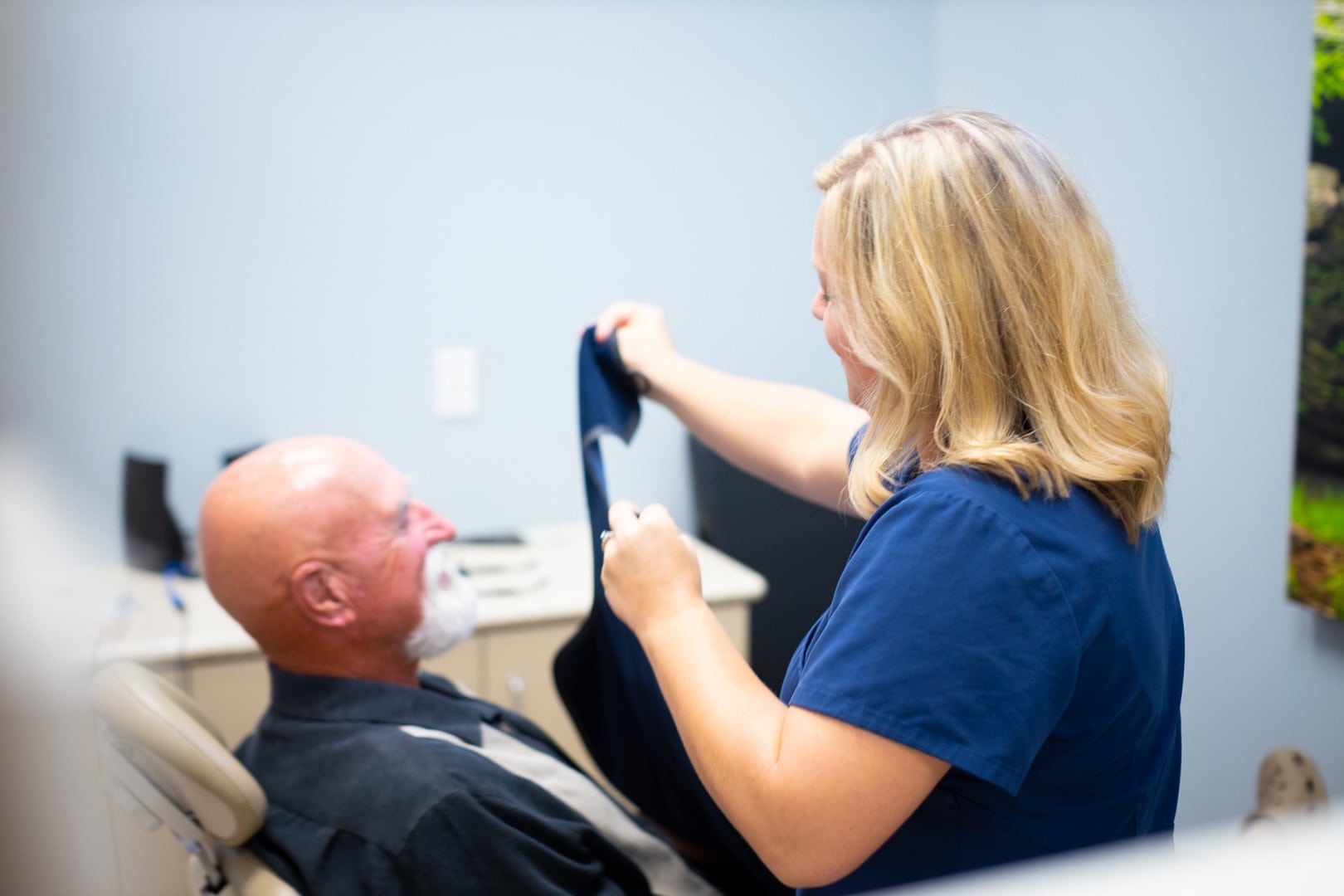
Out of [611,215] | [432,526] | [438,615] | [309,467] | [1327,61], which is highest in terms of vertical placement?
[1327,61]

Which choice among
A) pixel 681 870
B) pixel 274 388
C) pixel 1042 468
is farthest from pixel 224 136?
pixel 1042 468

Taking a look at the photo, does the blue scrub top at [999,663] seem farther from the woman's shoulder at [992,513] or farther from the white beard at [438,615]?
the white beard at [438,615]

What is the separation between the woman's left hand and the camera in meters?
0.92

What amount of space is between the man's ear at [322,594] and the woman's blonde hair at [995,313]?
76 cm

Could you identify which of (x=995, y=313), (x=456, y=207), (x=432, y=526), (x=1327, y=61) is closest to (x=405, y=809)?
(x=432, y=526)

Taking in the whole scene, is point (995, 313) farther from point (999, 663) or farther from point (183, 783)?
point (183, 783)

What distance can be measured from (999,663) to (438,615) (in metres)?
0.87

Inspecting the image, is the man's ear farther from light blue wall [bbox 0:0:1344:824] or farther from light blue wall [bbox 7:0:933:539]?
light blue wall [bbox 7:0:933:539]

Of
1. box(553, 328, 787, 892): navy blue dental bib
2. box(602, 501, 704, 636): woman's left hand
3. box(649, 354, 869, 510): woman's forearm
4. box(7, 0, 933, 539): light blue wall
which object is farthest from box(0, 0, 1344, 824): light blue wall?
box(602, 501, 704, 636): woman's left hand

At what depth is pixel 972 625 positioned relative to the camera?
77cm

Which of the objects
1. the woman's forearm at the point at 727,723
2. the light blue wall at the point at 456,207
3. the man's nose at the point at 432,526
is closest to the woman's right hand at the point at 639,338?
the man's nose at the point at 432,526

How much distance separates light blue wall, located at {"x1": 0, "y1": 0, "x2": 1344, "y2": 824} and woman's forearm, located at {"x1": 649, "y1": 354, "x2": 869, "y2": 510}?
291 mm

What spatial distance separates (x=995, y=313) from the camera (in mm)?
840

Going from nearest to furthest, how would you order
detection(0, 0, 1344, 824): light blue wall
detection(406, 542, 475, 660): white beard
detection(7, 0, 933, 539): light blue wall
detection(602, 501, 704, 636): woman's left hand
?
detection(602, 501, 704, 636): woman's left hand < detection(406, 542, 475, 660): white beard < detection(0, 0, 1344, 824): light blue wall < detection(7, 0, 933, 539): light blue wall
